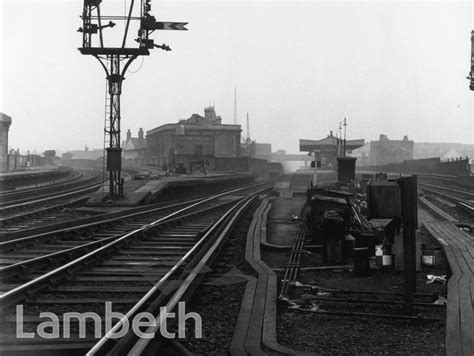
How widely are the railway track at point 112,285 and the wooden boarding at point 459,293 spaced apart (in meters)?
2.42

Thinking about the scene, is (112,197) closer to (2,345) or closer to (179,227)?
(179,227)

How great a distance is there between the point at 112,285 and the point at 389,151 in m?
89.1

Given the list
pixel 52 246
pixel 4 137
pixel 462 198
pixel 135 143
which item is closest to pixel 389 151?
pixel 135 143

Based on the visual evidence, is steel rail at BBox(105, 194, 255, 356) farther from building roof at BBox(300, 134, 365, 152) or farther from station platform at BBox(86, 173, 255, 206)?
building roof at BBox(300, 134, 365, 152)

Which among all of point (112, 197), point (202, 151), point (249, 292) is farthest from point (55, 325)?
point (202, 151)

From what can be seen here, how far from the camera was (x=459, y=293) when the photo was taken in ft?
17.7

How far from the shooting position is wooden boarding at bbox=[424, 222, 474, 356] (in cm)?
411

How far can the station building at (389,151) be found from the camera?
3578 inches

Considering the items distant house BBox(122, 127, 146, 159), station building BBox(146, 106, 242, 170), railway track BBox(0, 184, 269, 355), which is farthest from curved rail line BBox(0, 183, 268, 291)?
distant house BBox(122, 127, 146, 159)

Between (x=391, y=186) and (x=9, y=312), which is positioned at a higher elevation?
(x=391, y=186)

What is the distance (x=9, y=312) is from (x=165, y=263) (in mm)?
2909

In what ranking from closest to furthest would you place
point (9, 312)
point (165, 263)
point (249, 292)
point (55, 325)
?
point (55, 325) → point (9, 312) → point (249, 292) → point (165, 263)

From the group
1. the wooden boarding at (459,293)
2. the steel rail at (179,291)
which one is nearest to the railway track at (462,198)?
the wooden boarding at (459,293)

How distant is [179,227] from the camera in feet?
42.1
